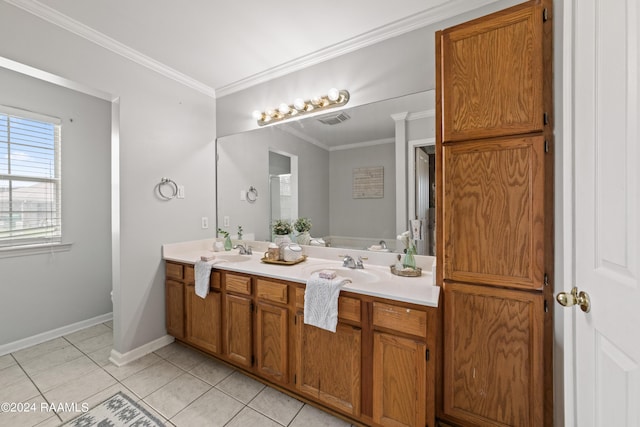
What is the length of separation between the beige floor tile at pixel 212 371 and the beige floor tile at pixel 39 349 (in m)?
1.43

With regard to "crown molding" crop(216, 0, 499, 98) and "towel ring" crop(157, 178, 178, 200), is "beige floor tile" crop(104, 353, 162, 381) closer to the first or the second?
"towel ring" crop(157, 178, 178, 200)

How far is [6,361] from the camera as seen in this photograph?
214 cm

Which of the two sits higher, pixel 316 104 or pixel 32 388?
pixel 316 104

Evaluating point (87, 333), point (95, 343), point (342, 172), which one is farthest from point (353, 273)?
point (87, 333)

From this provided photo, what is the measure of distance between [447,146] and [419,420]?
139 centimetres

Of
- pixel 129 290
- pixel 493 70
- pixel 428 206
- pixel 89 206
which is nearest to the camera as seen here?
pixel 493 70

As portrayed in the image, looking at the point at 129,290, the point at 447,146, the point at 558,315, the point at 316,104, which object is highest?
the point at 316,104

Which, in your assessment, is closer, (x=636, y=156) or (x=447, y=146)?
(x=636, y=156)

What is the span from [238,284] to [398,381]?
3.92ft

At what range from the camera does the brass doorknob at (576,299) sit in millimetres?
812

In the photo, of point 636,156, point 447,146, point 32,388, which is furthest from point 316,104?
point 32,388

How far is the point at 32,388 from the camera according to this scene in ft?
5.95

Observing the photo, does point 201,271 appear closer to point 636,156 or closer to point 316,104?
point 316,104

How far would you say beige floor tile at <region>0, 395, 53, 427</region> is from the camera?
1.52 m
